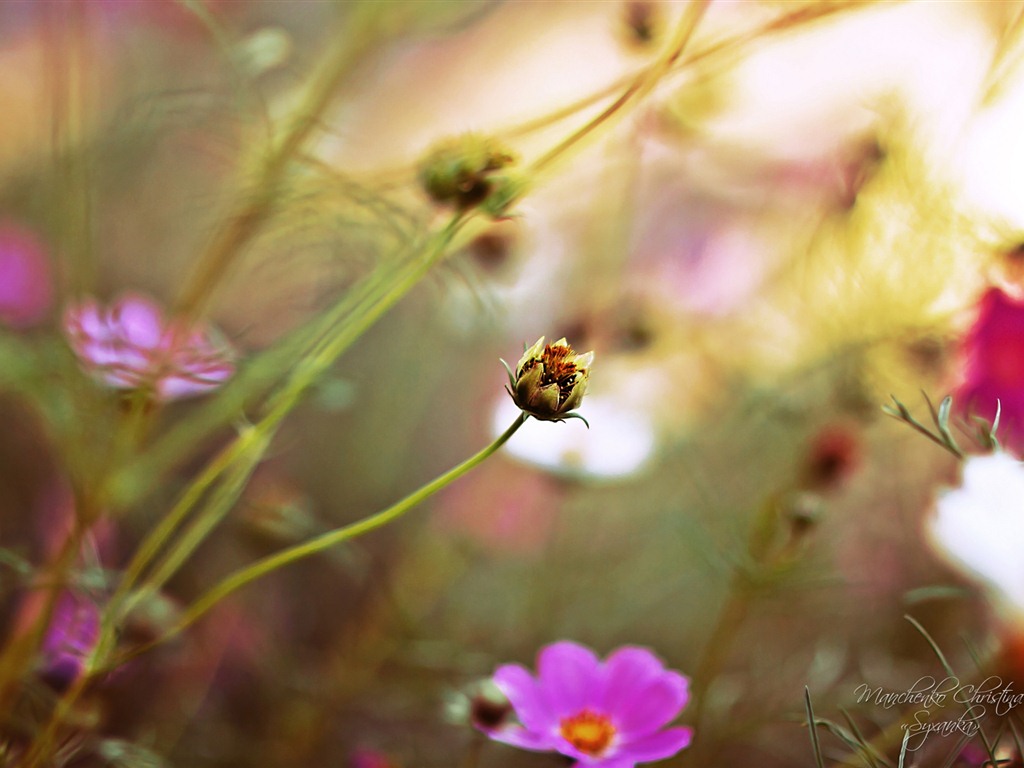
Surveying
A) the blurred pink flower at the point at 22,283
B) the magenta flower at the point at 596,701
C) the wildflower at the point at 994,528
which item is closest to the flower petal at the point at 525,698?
the magenta flower at the point at 596,701

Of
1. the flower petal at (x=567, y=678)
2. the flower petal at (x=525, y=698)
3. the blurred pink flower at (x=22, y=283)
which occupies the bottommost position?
the flower petal at (x=525, y=698)

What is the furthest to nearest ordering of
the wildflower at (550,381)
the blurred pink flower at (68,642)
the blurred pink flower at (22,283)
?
the blurred pink flower at (22,283), the blurred pink flower at (68,642), the wildflower at (550,381)

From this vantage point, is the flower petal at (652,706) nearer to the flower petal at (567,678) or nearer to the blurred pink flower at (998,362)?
the flower petal at (567,678)

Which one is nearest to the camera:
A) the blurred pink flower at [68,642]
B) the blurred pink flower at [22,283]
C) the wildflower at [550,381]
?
the wildflower at [550,381]

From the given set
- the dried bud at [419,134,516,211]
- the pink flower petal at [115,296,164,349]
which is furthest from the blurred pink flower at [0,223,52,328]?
the dried bud at [419,134,516,211]

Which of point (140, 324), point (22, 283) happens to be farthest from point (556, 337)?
point (22, 283)

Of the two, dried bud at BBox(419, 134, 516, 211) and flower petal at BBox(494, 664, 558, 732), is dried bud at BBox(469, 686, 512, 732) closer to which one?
flower petal at BBox(494, 664, 558, 732)

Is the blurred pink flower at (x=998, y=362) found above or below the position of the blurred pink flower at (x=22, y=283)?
below
